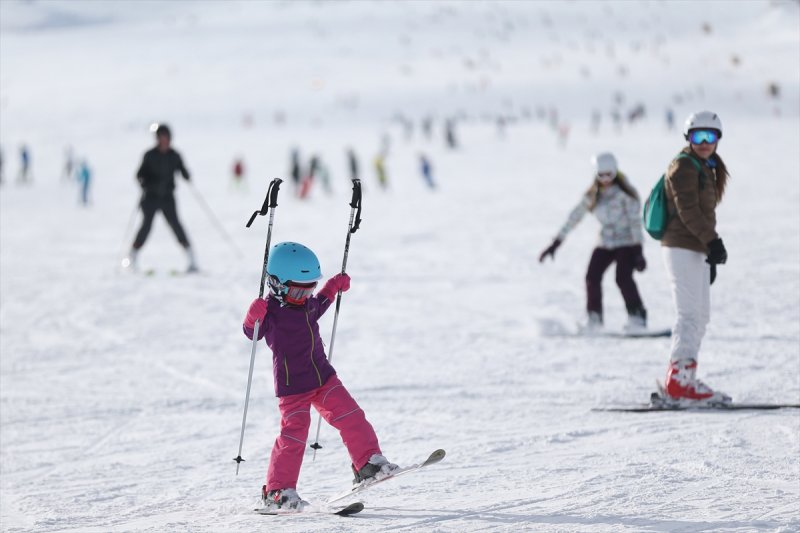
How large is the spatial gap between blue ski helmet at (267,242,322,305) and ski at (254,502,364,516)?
849 millimetres

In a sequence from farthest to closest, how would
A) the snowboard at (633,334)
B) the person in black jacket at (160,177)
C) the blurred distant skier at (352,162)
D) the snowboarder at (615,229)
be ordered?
the blurred distant skier at (352,162) → the person in black jacket at (160,177) → the snowboard at (633,334) → the snowboarder at (615,229)

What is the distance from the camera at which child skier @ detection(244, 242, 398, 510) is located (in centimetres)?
420

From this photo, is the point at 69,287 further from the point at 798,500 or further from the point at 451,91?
the point at 451,91

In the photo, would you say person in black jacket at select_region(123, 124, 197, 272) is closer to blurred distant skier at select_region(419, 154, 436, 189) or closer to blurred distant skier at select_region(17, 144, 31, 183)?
blurred distant skier at select_region(419, 154, 436, 189)

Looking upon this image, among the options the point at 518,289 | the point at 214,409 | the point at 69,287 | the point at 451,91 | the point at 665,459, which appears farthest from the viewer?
the point at 451,91

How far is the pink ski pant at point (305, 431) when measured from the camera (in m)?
4.25

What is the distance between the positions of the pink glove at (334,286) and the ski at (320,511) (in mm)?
889

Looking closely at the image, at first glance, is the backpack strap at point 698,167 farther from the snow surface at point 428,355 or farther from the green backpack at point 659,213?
the snow surface at point 428,355

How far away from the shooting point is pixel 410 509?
4.21m

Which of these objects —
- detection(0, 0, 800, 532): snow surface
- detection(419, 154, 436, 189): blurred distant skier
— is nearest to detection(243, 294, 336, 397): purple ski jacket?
detection(0, 0, 800, 532): snow surface

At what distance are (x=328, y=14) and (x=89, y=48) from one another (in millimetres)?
22704

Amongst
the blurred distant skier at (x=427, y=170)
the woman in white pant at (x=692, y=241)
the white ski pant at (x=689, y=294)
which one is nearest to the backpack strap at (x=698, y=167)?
the woman in white pant at (x=692, y=241)

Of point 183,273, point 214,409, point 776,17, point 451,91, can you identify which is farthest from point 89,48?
point 214,409

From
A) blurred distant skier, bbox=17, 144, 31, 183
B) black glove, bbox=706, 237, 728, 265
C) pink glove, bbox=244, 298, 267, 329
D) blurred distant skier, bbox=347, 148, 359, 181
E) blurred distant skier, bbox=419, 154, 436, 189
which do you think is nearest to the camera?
pink glove, bbox=244, 298, 267, 329
